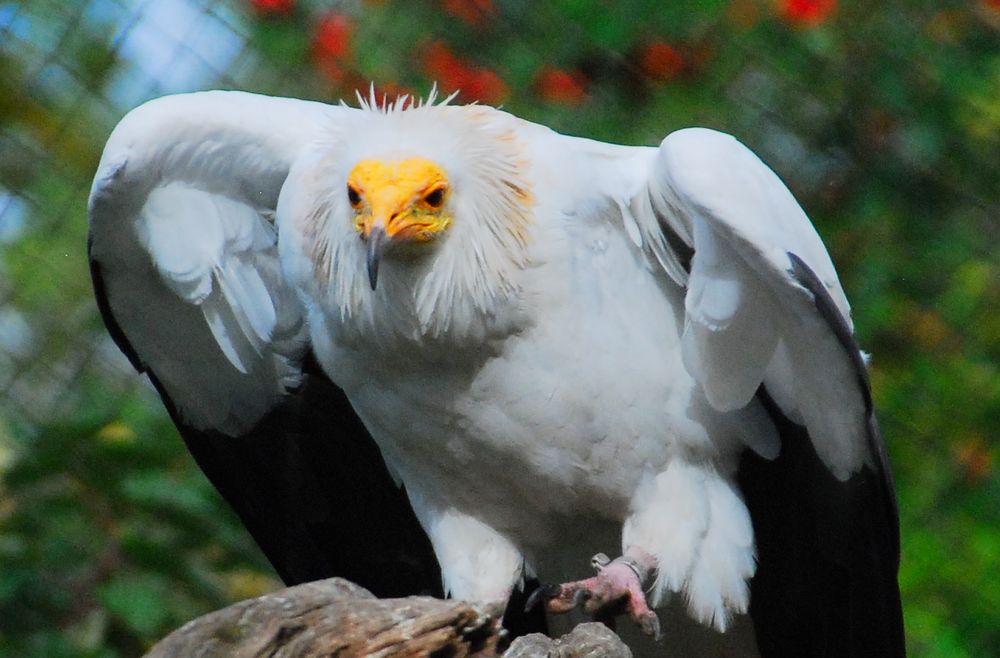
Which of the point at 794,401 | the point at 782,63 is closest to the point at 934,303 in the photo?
the point at 782,63

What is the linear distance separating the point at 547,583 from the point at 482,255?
0.92 m

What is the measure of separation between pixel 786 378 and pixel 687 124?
1669 millimetres

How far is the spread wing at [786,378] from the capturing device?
3332mm

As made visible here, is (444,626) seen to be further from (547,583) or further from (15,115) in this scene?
(15,115)

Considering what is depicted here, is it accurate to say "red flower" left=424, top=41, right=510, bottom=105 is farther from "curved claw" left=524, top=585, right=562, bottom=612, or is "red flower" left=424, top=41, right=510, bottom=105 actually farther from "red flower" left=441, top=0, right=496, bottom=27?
"curved claw" left=524, top=585, right=562, bottom=612

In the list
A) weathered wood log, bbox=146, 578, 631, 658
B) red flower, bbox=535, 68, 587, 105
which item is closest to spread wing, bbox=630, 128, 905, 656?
weathered wood log, bbox=146, 578, 631, 658

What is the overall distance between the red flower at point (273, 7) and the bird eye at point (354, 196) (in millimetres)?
1721

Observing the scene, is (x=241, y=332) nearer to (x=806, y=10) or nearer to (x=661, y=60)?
(x=661, y=60)

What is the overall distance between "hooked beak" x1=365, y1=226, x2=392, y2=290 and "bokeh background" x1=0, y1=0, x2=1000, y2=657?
1641 mm

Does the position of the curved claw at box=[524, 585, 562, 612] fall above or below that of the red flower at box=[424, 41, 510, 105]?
below

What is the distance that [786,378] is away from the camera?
12.1 feet

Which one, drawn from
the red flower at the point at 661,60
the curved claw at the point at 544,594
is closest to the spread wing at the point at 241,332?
the curved claw at the point at 544,594

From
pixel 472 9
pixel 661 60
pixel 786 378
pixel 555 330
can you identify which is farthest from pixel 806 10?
pixel 555 330

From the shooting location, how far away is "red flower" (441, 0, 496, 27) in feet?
17.0
